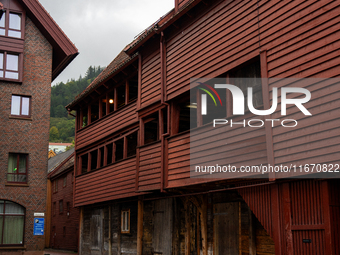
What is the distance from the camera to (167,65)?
1600 cm

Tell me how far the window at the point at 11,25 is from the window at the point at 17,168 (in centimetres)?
717

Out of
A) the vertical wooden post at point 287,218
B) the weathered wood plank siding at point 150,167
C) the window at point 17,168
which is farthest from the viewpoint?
the window at point 17,168

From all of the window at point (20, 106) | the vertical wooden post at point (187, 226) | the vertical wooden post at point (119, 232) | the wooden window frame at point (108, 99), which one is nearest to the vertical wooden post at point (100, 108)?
the wooden window frame at point (108, 99)

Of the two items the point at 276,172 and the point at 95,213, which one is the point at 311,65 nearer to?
the point at 276,172

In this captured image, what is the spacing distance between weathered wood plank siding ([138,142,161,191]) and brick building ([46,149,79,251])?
2034cm

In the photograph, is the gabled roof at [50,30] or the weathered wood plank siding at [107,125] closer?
the weathered wood plank siding at [107,125]

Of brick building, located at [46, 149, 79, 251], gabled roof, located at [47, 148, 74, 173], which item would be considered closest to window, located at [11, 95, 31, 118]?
brick building, located at [46, 149, 79, 251]

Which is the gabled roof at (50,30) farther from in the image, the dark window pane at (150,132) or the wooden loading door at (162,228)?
the wooden loading door at (162,228)

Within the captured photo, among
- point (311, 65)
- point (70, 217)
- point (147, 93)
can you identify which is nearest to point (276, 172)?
point (311, 65)

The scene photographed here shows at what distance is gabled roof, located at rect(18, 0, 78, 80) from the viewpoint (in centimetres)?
2525

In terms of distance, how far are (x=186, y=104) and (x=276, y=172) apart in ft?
20.4

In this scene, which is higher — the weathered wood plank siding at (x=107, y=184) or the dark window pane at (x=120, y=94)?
the dark window pane at (x=120, y=94)

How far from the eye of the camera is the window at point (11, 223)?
74.2 feet

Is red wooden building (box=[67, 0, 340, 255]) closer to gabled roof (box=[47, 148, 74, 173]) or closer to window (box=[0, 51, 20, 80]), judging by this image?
window (box=[0, 51, 20, 80])
